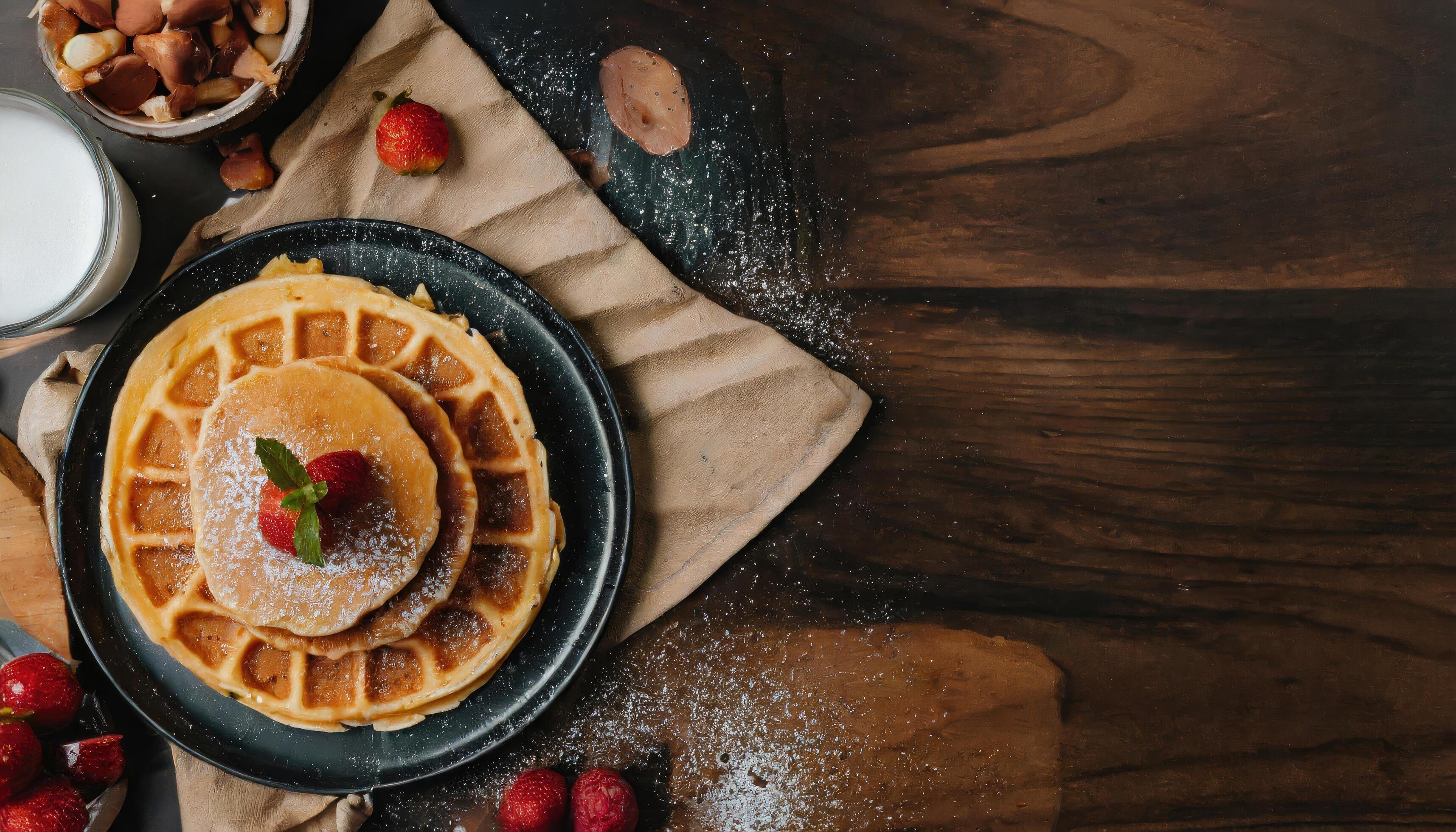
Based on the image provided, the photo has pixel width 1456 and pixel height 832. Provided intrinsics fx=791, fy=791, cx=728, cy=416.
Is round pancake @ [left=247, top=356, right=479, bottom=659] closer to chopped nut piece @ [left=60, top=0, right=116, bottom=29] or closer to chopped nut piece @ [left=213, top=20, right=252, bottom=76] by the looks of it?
chopped nut piece @ [left=213, top=20, right=252, bottom=76]

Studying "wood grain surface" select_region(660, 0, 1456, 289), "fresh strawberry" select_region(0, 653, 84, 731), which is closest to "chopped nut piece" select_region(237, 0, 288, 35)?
"wood grain surface" select_region(660, 0, 1456, 289)

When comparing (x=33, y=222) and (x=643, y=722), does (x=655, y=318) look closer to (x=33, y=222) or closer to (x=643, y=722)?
(x=643, y=722)

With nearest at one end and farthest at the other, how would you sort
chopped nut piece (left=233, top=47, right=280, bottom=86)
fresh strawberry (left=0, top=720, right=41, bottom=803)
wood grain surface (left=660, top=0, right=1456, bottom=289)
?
fresh strawberry (left=0, top=720, right=41, bottom=803) → chopped nut piece (left=233, top=47, right=280, bottom=86) → wood grain surface (left=660, top=0, right=1456, bottom=289)

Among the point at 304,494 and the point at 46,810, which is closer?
the point at 304,494

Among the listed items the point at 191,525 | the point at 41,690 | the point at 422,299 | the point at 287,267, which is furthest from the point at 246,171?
the point at 41,690

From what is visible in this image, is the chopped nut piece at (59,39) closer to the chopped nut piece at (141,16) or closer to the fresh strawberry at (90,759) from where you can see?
the chopped nut piece at (141,16)

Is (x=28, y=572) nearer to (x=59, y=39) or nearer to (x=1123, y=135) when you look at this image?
(x=59, y=39)

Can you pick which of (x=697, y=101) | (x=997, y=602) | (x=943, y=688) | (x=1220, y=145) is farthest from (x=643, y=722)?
(x=1220, y=145)
